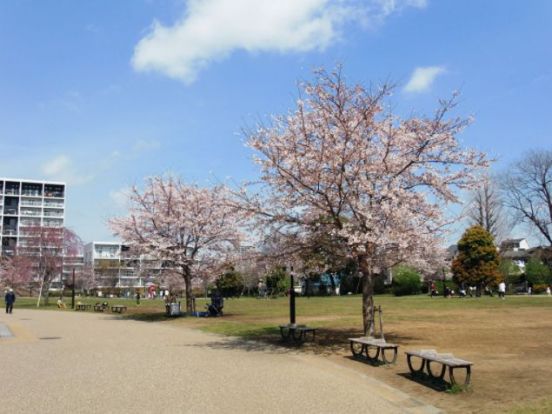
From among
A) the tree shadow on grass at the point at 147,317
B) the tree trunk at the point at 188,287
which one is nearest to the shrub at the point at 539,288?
the tree trunk at the point at 188,287

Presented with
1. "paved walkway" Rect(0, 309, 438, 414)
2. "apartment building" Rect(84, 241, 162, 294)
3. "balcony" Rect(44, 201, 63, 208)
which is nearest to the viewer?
"paved walkway" Rect(0, 309, 438, 414)

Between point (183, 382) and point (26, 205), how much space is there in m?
119

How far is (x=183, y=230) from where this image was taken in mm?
31172

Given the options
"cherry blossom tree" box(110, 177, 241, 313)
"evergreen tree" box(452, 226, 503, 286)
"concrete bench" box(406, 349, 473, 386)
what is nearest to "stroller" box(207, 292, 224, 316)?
"cherry blossom tree" box(110, 177, 241, 313)

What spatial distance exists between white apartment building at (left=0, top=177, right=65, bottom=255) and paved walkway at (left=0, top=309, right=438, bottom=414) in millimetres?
107010

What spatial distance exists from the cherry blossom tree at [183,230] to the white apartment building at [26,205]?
89963 mm

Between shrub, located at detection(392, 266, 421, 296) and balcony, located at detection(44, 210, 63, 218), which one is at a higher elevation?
balcony, located at detection(44, 210, 63, 218)

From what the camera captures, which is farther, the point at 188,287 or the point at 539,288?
the point at 539,288

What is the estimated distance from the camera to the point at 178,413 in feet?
25.8

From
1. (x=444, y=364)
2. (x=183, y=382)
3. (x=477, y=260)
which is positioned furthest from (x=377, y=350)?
(x=477, y=260)

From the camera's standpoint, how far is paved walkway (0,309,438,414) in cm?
835

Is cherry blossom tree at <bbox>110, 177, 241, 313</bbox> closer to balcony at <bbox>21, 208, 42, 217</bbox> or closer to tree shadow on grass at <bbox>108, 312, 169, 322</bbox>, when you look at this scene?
tree shadow on grass at <bbox>108, 312, 169, 322</bbox>

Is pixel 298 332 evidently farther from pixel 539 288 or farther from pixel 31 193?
pixel 31 193

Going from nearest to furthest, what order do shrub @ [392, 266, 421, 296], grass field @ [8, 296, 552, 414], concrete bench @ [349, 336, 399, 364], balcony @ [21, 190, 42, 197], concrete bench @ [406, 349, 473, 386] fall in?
1. grass field @ [8, 296, 552, 414]
2. concrete bench @ [406, 349, 473, 386]
3. concrete bench @ [349, 336, 399, 364]
4. shrub @ [392, 266, 421, 296]
5. balcony @ [21, 190, 42, 197]
